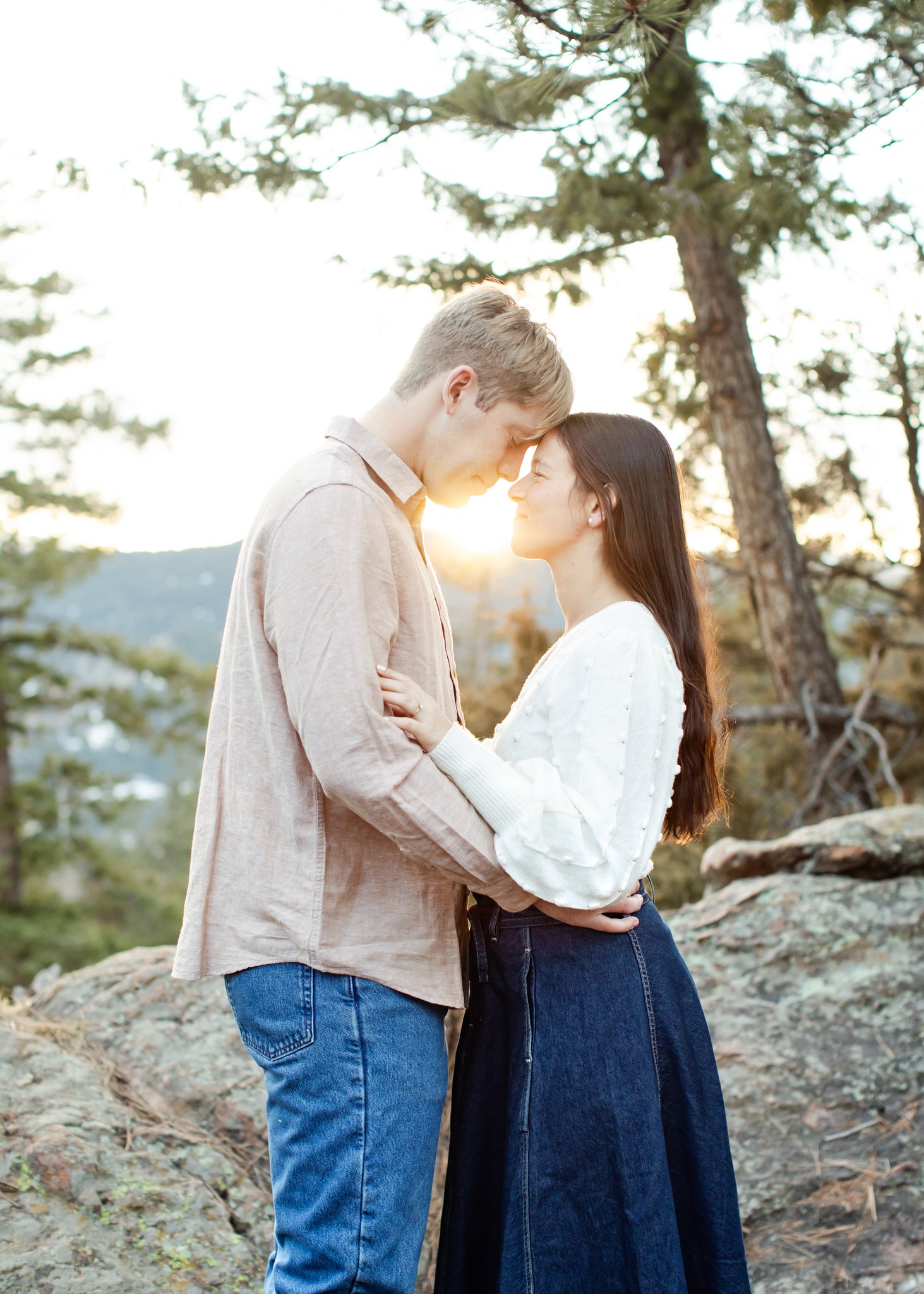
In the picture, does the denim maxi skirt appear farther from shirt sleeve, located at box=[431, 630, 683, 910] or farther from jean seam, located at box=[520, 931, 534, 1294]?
shirt sleeve, located at box=[431, 630, 683, 910]

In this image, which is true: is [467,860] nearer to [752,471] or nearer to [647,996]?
[647,996]

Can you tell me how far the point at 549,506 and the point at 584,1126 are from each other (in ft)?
3.91

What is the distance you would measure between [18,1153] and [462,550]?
9.59 metres

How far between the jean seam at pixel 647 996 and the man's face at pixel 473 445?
930 mm

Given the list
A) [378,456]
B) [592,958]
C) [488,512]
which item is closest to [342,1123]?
[592,958]

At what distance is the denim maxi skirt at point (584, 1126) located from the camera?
1786 mm

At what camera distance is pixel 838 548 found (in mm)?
7027

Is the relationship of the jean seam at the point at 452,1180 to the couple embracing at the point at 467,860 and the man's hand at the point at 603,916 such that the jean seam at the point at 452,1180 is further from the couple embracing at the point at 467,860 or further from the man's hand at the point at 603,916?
the man's hand at the point at 603,916

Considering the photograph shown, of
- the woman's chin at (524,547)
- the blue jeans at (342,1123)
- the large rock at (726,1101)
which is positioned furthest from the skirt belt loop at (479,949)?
the woman's chin at (524,547)

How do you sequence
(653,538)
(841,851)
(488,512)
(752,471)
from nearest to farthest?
(653,538)
(488,512)
(841,851)
(752,471)

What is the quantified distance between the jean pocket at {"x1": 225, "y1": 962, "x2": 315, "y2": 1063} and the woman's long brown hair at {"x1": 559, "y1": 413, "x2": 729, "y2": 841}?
2.82ft

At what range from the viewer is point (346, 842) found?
66.5 inches

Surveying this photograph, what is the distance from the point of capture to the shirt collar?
1.83 m

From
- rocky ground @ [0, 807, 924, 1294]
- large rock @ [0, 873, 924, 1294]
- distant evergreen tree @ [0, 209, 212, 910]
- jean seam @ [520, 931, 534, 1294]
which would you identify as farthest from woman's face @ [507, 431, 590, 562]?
distant evergreen tree @ [0, 209, 212, 910]
